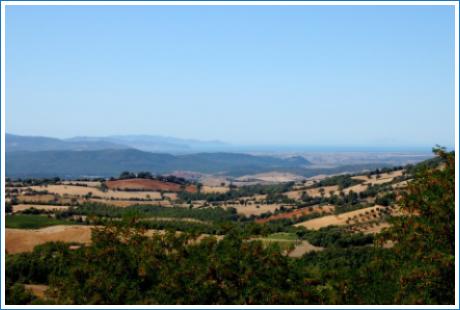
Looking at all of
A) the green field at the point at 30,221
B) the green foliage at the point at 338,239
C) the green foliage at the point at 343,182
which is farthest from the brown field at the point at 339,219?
the green foliage at the point at 343,182

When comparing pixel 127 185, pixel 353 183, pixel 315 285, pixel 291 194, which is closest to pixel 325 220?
pixel 353 183

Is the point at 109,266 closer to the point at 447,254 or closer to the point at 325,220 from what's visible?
the point at 447,254

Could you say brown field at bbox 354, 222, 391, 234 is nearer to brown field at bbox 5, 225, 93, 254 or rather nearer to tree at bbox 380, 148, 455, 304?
brown field at bbox 5, 225, 93, 254

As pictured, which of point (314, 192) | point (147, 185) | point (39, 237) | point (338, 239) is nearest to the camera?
point (338, 239)

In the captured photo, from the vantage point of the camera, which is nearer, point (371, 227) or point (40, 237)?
point (40, 237)

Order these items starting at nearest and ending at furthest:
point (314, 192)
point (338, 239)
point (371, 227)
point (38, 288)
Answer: point (38, 288) < point (338, 239) < point (371, 227) < point (314, 192)

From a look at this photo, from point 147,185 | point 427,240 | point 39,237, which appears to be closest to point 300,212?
point 39,237

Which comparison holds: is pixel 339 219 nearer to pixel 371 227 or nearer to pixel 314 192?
pixel 371 227

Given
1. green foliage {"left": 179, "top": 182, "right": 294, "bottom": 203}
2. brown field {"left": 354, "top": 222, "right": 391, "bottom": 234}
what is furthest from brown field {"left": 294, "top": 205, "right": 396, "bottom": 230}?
green foliage {"left": 179, "top": 182, "right": 294, "bottom": 203}
